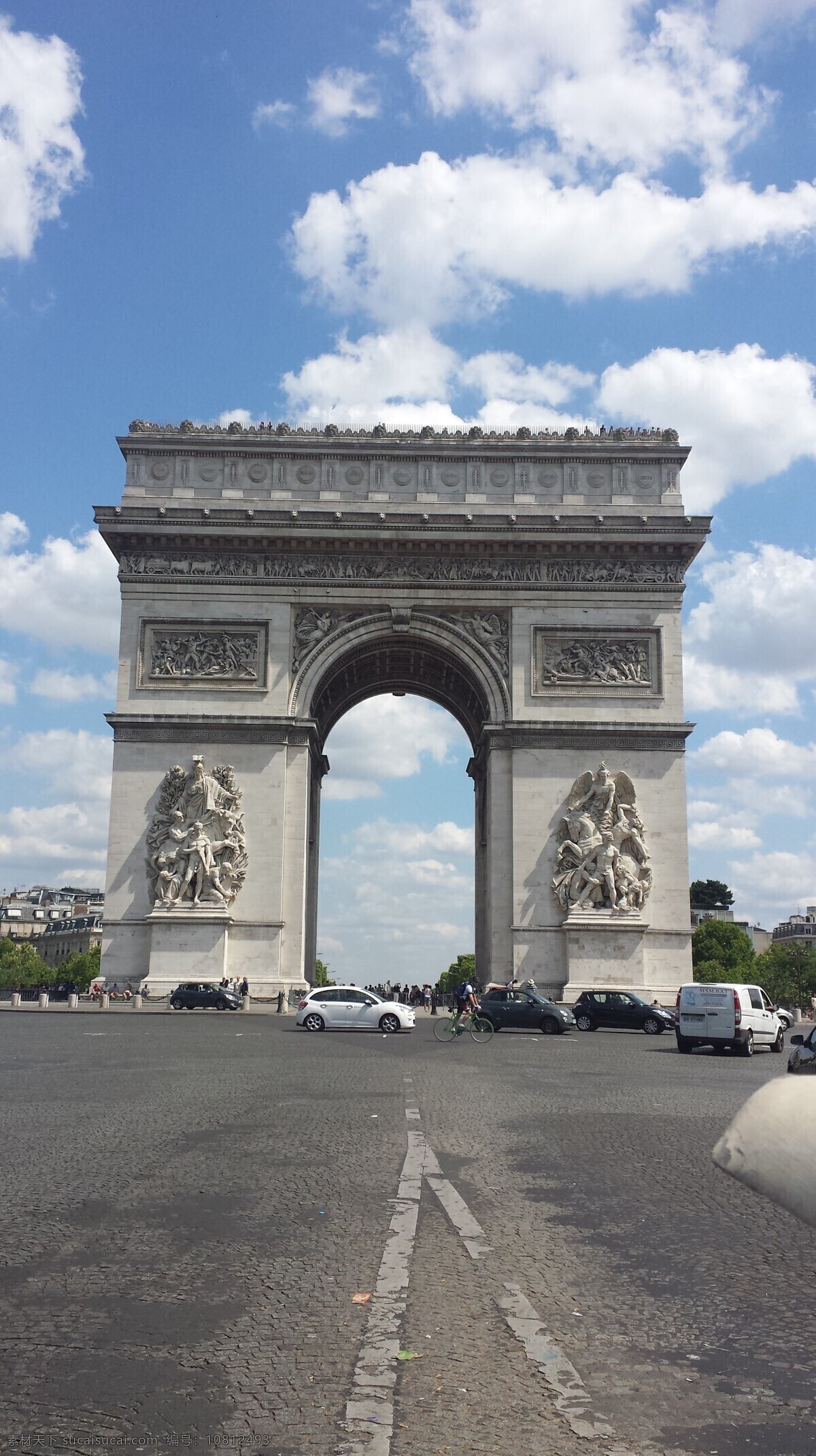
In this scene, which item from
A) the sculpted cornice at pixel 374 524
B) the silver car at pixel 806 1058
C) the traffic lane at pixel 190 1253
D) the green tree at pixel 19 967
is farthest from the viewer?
the green tree at pixel 19 967

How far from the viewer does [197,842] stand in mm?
38219

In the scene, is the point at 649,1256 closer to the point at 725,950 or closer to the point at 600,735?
the point at 600,735

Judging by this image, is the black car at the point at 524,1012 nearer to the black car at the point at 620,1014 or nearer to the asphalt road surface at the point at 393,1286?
the black car at the point at 620,1014

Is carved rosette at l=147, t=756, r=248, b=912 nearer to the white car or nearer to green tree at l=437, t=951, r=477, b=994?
the white car

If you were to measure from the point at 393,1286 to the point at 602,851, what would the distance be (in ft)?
109

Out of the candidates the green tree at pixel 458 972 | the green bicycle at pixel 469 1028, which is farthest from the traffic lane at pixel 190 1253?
the green tree at pixel 458 972

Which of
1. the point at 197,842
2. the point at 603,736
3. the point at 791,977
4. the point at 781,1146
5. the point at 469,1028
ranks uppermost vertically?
the point at 603,736

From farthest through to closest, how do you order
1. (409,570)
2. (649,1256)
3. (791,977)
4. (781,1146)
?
(791,977) → (409,570) → (649,1256) → (781,1146)

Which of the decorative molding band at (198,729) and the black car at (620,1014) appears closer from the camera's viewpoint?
the black car at (620,1014)

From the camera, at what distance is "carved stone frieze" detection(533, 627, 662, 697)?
131 feet

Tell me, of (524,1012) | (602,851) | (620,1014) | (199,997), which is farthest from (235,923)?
(620,1014)

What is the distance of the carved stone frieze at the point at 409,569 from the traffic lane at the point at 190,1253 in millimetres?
27780

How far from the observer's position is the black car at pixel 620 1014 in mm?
32594

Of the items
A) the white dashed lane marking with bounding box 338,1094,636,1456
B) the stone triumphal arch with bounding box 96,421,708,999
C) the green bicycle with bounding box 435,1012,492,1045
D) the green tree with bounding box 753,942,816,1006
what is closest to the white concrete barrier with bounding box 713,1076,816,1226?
the white dashed lane marking with bounding box 338,1094,636,1456
